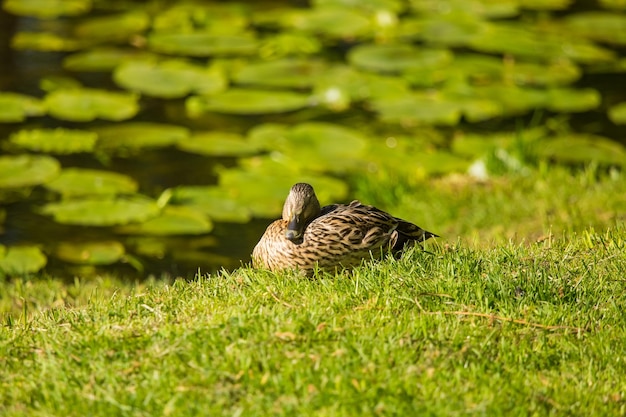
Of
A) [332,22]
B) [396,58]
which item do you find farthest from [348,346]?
[332,22]

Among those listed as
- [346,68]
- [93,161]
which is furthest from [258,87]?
[93,161]

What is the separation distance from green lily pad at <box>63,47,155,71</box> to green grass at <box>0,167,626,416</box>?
20.2ft

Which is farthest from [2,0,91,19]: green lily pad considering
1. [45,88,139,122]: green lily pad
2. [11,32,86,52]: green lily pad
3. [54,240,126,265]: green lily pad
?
[54,240,126,265]: green lily pad

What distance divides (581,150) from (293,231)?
5023mm

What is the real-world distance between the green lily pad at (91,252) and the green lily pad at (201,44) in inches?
138

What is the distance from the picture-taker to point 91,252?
7285 millimetres

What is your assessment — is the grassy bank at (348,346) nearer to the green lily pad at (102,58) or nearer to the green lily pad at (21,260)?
the green lily pad at (21,260)

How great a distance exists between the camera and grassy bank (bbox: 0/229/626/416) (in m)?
3.18

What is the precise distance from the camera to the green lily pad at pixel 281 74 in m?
9.77

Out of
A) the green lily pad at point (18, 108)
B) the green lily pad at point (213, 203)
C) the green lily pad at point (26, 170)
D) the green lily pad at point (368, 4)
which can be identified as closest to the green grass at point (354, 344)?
the green lily pad at point (213, 203)

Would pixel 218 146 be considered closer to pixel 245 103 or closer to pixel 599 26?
pixel 245 103

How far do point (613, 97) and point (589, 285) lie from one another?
6.51 meters

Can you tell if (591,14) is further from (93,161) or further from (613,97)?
(93,161)

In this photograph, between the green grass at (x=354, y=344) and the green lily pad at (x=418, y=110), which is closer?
the green grass at (x=354, y=344)
